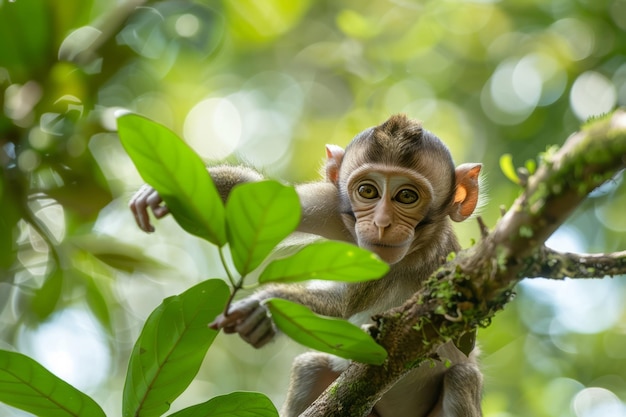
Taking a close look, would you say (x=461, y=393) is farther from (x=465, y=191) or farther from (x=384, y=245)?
(x=465, y=191)

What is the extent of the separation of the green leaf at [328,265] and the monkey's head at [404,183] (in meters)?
1.80

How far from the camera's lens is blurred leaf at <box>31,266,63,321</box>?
171 inches

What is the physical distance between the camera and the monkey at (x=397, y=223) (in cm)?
415

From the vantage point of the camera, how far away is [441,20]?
362 inches

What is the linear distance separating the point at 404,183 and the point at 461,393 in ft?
3.97

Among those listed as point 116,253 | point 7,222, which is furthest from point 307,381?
point 7,222

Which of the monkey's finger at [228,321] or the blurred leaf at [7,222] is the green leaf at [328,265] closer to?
the monkey's finger at [228,321]

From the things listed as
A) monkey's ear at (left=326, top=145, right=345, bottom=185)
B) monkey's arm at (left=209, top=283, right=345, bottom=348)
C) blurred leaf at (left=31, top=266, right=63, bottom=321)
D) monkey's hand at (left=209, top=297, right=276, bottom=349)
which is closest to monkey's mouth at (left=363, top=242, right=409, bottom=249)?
monkey's arm at (left=209, top=283, right=345, bottom=348)

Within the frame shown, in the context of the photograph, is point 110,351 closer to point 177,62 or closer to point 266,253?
point 177,62

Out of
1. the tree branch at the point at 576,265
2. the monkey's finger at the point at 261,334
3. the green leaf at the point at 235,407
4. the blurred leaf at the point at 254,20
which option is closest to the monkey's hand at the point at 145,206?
the monkey's finger at the point at 261,334

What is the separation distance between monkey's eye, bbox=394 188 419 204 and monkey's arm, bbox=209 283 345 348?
2.13 ft

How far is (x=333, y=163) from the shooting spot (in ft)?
15.5

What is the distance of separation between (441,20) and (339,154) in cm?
509

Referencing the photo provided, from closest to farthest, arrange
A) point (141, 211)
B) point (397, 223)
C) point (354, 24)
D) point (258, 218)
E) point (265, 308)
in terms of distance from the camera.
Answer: point (258, 218)
point (265, 308)
point (141, 211)
point (397, 223)
point (354, 24)
